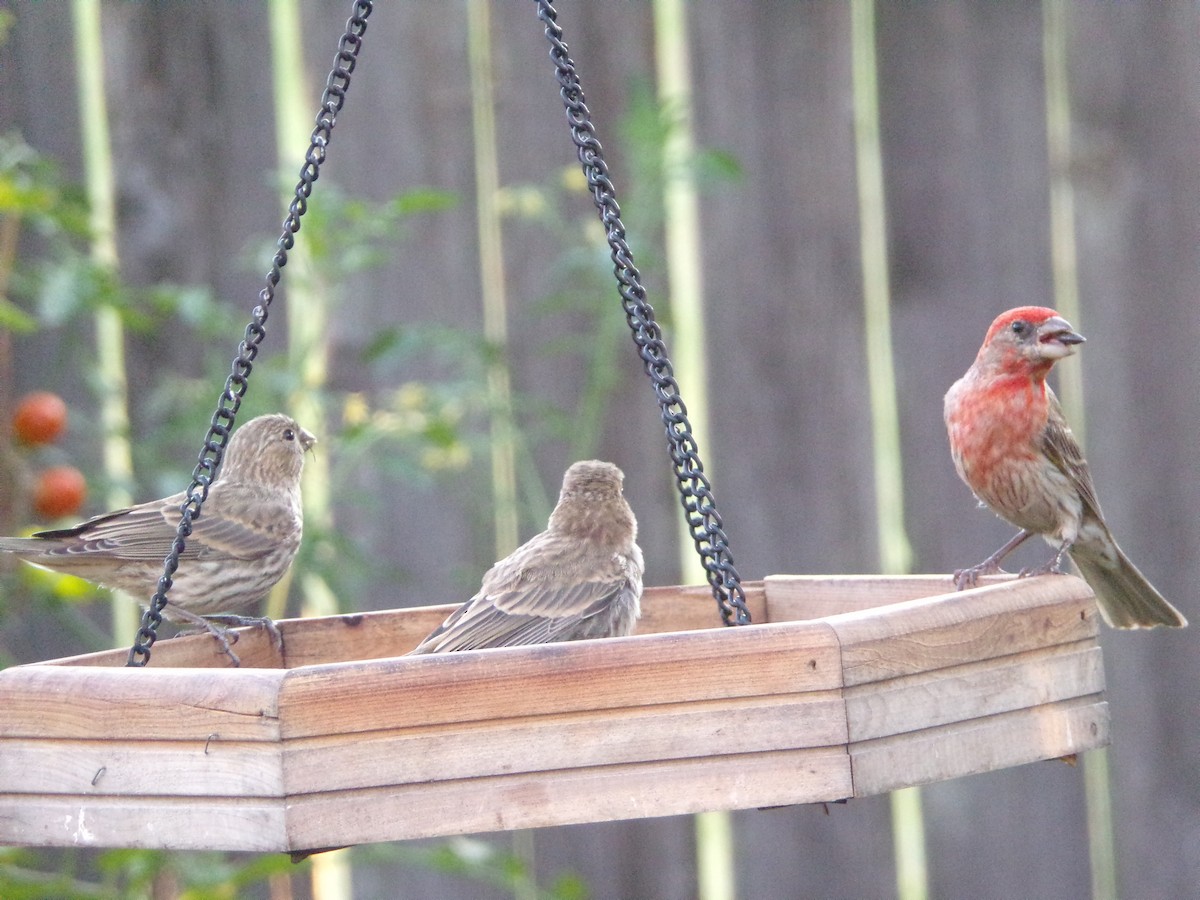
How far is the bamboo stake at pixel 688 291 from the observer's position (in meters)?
4.80

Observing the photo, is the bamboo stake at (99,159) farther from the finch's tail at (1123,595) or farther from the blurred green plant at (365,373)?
the finch's tail at (1123,595)

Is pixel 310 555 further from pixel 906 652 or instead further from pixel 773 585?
pixel 906 652

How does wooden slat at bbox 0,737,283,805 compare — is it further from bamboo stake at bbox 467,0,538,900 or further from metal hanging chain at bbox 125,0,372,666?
bamboo stake at bbox 467,0,538,900

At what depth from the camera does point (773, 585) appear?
3344 mm

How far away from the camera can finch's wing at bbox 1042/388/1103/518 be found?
3906 mm

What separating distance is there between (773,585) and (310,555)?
4.55 feet

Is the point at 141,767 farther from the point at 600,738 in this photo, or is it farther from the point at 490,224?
the point at 490,224

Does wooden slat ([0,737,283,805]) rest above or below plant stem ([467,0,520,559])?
below

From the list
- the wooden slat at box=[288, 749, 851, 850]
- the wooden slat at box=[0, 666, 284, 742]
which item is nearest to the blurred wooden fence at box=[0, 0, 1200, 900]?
the wooden slat at box=[0, 666, 284, 742]

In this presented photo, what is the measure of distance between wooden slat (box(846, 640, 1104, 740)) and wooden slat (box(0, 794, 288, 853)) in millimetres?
826

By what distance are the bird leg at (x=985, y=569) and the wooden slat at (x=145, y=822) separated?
4.44 ft

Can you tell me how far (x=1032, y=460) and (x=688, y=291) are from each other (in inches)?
53.2

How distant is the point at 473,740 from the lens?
213 centimetres

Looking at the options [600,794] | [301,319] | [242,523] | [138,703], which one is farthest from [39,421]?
[600,794]
